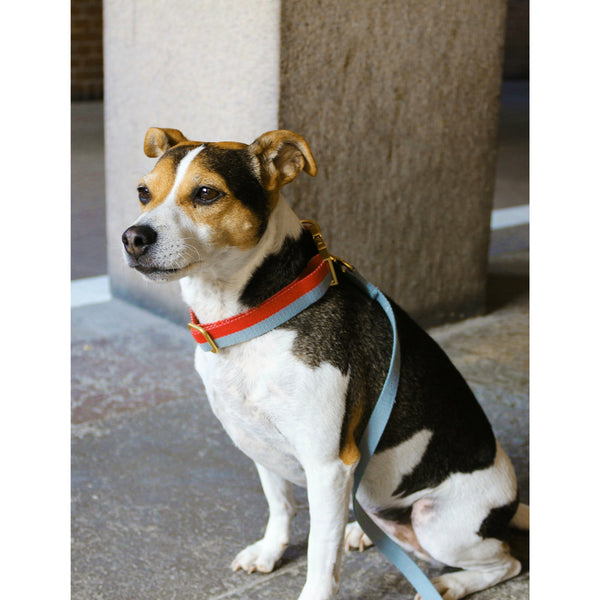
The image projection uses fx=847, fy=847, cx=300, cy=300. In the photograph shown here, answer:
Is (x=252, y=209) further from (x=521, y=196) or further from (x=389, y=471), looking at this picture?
(x=521, y=196)

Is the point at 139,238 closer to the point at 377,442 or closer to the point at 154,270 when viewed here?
the point at 154,270

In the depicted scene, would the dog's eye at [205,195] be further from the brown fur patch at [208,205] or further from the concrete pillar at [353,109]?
the concrete pillar at [353,109]

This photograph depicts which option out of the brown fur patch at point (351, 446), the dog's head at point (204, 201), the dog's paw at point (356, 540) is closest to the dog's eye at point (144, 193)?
the dog's head at point (204, 201)

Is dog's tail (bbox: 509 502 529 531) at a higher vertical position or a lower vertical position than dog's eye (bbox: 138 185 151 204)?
lower

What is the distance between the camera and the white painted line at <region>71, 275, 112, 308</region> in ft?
16.9

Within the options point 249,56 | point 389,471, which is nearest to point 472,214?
point 249,56

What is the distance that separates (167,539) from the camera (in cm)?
279

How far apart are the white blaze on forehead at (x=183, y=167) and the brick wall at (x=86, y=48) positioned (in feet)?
38.8

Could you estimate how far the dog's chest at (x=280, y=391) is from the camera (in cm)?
212

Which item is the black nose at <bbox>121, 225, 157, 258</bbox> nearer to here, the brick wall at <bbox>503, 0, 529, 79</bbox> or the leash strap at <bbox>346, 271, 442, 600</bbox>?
the leash strap at <bbox>346, 271, 442, 600</bbox>

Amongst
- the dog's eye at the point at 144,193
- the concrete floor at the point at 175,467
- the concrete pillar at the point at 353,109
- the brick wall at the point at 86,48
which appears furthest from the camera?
the brick wall at the point at 86,48

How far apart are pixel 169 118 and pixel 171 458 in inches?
75.3

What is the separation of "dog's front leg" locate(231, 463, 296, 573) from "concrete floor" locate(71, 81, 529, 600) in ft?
0.12

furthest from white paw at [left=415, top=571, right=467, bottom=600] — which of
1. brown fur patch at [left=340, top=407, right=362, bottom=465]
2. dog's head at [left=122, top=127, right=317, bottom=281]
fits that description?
dog's head at [left=122, top=127, right=317, bottom=281]
